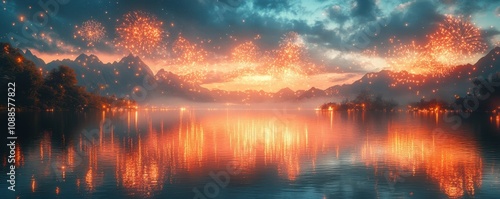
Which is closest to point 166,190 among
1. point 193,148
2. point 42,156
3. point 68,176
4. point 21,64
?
point 68,176

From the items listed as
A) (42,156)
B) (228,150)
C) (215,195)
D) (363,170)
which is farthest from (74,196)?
(228,150)

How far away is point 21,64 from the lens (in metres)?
178

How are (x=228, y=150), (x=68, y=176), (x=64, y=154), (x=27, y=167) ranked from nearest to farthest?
1. (x=68, y=176)
2. (x=27, y=167)
3. (x=64, y=154)
4. (x=228, y=150)

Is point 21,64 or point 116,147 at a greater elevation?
point 21,64

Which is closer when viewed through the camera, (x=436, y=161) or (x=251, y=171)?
(x=251, y=171)

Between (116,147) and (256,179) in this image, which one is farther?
(116,147)

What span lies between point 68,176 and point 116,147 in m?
23.3

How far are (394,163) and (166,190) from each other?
25.8 meters

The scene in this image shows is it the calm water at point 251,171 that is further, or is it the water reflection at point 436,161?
the water reflection at point 436,161

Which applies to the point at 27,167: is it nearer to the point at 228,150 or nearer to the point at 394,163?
the point at 228,150

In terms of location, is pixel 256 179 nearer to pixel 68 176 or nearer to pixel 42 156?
pixel 68 176

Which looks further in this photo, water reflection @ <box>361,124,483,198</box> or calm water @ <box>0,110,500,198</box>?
water reflection @ <box>361,124,483,198</box>

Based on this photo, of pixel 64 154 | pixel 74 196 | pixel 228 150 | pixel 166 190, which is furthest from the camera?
pixel 228 150

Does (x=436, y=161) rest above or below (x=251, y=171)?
below
